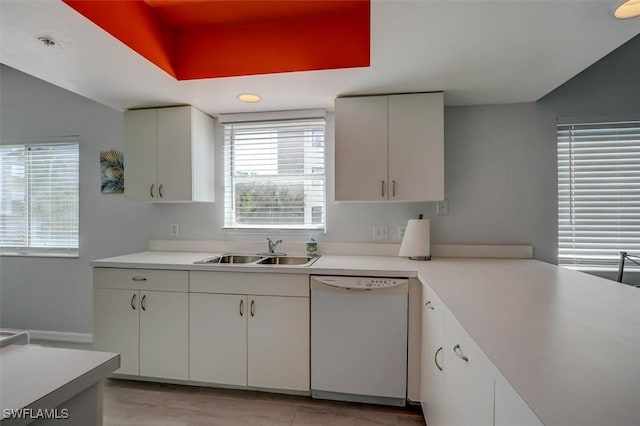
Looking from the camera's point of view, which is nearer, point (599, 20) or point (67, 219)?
point (599, 20)

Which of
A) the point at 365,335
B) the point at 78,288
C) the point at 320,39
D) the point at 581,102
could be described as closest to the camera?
the point at 320,39

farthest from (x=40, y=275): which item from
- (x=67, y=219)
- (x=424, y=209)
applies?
(x=424, y=209)

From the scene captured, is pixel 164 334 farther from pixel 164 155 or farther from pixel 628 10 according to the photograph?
pixel 628 10

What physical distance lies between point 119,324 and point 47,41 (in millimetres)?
1839

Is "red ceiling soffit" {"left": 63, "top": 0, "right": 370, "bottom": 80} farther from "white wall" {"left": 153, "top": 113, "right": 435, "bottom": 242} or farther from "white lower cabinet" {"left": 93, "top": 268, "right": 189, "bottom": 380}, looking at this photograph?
"white lower cabinet" {"left": 93, "top": 268, "right": 189, "bottom": 380}

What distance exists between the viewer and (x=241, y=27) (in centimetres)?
185

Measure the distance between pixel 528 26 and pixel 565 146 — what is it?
1.40 metres

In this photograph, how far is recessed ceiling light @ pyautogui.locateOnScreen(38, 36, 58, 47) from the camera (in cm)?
144

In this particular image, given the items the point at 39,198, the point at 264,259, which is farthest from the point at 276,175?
the point at 39,198

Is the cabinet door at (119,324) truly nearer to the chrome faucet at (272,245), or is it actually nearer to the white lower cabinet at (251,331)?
the white lower cabinet at (251,331)

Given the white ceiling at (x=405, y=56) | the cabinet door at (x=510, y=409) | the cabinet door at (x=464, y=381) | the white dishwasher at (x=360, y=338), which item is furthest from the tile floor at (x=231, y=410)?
the white ceiling at (x=405, y=56)

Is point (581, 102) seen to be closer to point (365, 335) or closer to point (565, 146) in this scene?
point (565, 146)

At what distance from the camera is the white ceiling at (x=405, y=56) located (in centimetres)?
128

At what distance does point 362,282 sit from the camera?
1.86 m
